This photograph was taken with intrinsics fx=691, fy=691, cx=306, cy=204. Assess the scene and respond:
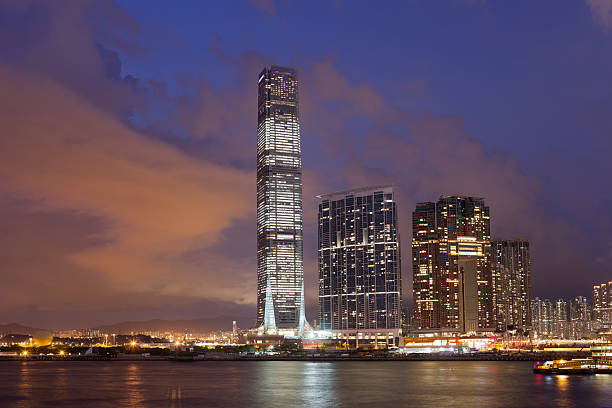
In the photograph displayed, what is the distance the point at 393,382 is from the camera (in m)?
126

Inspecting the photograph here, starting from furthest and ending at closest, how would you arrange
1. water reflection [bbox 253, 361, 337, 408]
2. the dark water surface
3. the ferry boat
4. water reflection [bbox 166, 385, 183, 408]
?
the ferry boat < water reflection [bbox 253, 361, 337, 408] < the dark water surface < water reflection [bbox 166, 385, 183, 408]

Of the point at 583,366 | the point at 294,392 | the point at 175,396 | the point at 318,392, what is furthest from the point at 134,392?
the point at 583,366

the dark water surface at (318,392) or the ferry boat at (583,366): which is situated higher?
the dark water surface at (318,392)

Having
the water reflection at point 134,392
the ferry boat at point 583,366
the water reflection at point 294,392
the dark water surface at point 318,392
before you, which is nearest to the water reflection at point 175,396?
the dark water surface at point 318,392

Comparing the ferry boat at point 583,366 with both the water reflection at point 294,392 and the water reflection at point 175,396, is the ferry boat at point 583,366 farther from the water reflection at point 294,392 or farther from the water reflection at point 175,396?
the water reflection at point 175,396

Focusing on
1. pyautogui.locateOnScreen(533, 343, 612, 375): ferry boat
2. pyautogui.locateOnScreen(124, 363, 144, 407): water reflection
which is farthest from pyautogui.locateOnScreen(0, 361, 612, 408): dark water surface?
pyautogui.locateOnScreen(533, 343, 612, 375): ferry boat

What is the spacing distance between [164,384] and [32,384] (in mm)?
25308

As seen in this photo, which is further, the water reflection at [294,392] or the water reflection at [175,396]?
the water reflection at [294,392]

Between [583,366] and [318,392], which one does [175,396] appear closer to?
[318,392]

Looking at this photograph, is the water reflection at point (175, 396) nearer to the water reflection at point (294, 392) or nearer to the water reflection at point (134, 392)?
the water reflection at point (134, 392)

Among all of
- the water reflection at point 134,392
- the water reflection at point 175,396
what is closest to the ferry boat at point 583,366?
the water reflection at point 175,396

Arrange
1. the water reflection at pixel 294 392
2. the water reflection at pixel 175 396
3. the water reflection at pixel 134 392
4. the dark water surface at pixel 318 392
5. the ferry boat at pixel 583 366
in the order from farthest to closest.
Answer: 1. the ferry boat at pixel 583 366
2. the water reflection at pixel 134 392
3. the water reflection at pixel 294 392
4. the dark water surface at pixel 318 392
5. the water reflection at pixel 175 396

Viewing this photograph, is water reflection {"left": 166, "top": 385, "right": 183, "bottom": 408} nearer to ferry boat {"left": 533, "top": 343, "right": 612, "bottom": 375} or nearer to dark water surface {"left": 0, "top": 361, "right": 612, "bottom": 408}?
dark water surface {"left": 0, "top": 361, "right": 612, "bottom": 408}

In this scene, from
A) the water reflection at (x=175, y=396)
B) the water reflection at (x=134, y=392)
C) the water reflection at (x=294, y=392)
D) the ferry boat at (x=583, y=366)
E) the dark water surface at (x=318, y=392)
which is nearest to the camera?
the water reflection at (x=175, y=396)
